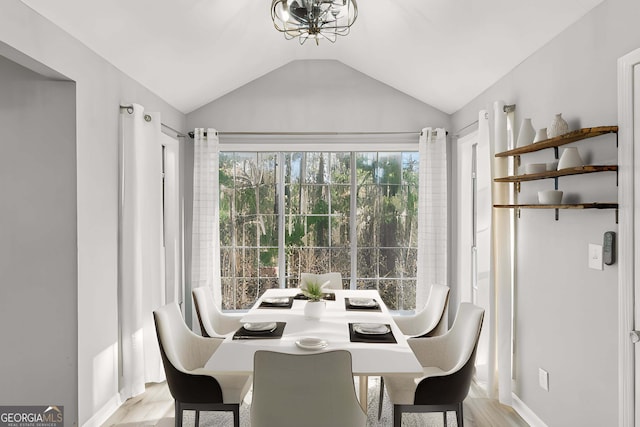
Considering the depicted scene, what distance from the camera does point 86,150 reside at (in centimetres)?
269

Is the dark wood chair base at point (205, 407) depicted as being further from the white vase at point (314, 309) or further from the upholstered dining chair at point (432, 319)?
the upholstered dining chair at point (432, 319)

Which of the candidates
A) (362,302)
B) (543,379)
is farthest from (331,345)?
(543,379)

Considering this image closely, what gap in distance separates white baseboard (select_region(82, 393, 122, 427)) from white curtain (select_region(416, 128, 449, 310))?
2829 millimetres

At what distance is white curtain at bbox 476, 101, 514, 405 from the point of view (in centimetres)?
307

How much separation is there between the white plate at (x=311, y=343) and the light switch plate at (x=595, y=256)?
1.37 meters

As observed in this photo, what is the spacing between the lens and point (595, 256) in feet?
7.00

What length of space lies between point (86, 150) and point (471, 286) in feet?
11.7

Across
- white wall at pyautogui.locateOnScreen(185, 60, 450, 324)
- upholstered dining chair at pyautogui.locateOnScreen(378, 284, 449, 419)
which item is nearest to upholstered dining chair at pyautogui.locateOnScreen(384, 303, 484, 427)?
upholstered dining chair at pyautogui.locateOnScreen(378, 284, 449, 419)

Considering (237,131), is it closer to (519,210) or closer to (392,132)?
(392,132)

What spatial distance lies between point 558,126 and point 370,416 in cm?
216

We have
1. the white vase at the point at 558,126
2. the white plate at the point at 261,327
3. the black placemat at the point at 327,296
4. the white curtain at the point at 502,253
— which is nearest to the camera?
the white vase at the point at 558,126

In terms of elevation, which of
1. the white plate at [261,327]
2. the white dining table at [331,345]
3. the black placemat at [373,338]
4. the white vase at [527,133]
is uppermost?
the white vase at [527,133]

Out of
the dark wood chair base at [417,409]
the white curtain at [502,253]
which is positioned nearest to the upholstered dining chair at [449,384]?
the dark wood chair base at [417,409]

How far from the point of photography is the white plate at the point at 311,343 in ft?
7.00
